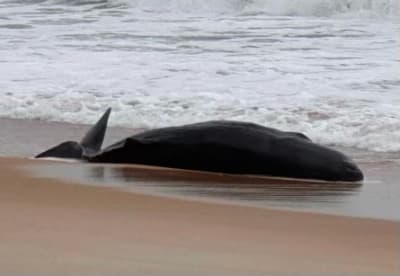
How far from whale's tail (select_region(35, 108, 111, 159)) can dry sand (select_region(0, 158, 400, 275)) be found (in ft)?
3.75

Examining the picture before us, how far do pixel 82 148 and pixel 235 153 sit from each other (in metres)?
0.94

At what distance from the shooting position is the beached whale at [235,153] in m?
5.00

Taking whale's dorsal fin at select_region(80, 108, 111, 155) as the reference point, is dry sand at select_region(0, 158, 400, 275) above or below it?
above

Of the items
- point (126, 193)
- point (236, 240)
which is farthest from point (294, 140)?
point (236, 240)

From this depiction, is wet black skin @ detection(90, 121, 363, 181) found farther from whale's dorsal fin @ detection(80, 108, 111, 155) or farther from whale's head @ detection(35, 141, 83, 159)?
whale's dorsal fin @ detection(80, 108, 111, 155)

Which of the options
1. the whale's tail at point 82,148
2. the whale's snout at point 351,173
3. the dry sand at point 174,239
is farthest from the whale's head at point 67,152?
the whale's snout at point 351,173

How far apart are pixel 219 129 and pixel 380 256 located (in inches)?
81.8

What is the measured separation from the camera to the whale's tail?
17.9 ft

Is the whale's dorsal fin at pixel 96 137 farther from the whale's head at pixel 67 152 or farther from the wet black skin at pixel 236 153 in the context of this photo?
the wet black skin at pixel 236 153

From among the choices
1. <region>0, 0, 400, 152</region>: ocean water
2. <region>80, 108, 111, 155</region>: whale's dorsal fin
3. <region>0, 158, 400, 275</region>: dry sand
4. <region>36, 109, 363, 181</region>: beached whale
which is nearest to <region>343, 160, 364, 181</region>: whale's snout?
<region>36, 109, 363, 181</region>: beached whale

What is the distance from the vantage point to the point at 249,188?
468 cm

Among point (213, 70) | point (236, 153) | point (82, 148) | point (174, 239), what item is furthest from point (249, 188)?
point (213, 70)

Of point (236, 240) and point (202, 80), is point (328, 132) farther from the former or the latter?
point (236, 240)

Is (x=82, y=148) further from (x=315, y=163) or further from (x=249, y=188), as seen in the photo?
(x=315, y=163)
